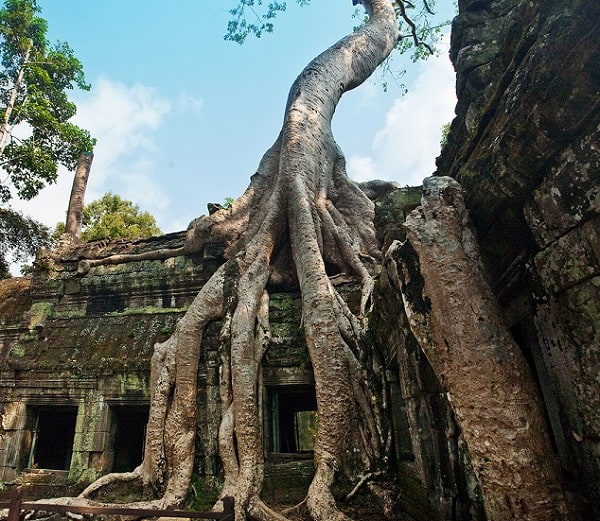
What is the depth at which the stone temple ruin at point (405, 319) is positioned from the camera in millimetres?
1281

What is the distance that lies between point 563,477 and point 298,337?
11.0ft

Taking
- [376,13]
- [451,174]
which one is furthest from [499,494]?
[376,13]

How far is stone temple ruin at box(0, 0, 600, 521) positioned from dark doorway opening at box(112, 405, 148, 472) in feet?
0.09

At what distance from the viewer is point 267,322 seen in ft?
15.4

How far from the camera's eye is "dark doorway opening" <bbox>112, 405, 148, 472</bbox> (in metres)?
5.06

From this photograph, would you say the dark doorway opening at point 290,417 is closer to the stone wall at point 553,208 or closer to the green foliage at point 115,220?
the stone wall at point 553,208

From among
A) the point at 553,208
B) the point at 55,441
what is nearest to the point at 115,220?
the point at 55,441

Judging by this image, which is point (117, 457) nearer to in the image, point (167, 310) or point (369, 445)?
point (167, 310)

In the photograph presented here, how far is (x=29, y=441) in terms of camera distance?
5109mm

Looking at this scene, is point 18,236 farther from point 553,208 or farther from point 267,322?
point 553,208

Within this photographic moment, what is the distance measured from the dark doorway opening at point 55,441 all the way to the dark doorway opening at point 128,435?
1.31m

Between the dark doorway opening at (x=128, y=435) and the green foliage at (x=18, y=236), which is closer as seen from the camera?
the dark doorway opening at (x=128, y=435)

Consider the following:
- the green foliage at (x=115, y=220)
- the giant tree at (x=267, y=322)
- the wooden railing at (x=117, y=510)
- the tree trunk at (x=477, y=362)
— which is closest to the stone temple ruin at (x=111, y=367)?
the giant tree at (x=267, y=322)

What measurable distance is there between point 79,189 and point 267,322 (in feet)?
23.9
